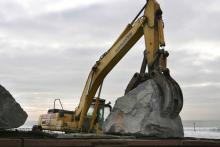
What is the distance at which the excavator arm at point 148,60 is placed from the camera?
833 centimetres

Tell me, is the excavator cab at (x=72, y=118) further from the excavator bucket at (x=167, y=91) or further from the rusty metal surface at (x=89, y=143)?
the rusty metal surface at (x=89, y=143)

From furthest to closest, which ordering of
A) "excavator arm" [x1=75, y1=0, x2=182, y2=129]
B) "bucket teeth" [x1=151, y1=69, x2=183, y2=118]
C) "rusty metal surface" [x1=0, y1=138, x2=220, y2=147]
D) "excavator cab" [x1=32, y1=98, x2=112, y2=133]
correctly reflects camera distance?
"excavator cab" [x1=32, y1=98, x2=112, y2=133] → "excavator arm" [x1=75, y1=0, x2=182, y2=129] → "bucket teeth" [x1=151, y1=69, x2=183, y2=118] → "rusty metal surface" [x1=0, y1=138, x2=220, y2=147]

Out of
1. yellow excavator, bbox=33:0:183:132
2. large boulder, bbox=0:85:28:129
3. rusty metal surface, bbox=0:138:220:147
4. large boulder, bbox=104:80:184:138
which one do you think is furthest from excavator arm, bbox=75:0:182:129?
large boulder, bbox=0:85:28:129

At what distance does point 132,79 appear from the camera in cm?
913

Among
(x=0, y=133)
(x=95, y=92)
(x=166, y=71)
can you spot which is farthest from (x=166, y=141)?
(x=95, y=92)

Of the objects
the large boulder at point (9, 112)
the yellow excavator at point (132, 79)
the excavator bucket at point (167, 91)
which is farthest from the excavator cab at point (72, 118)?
the large boulder at point (9, 112)

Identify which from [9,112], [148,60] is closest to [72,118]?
[148,60]

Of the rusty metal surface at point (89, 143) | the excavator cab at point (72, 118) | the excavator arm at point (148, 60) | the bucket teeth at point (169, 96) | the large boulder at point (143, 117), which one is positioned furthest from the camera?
the excavator cab at point (72, 118)

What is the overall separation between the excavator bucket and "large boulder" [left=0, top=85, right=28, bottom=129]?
3.38 m

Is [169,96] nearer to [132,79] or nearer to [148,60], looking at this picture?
[132,79]

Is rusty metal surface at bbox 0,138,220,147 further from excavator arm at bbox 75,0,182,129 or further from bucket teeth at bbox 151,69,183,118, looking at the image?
excavator arm at bbox 75,0,182,129

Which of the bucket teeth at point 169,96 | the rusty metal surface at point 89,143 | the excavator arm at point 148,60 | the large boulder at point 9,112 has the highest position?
the excavator arm at point 148,60

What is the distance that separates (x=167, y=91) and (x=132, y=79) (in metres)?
1.10

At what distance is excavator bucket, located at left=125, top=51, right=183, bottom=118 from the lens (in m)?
8.15
